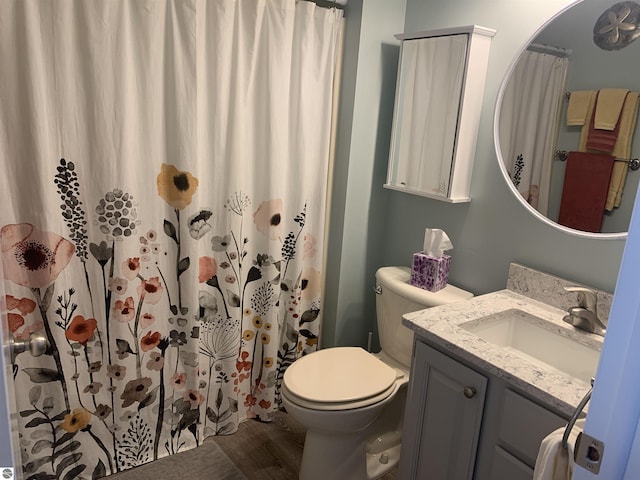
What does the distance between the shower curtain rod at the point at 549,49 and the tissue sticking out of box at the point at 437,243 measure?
742mm

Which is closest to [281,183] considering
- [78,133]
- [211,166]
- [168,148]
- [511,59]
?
[211,166]

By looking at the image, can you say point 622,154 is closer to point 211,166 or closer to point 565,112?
point 565,112

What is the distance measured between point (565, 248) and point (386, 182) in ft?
2.90

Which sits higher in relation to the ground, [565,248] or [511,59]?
[511,59]

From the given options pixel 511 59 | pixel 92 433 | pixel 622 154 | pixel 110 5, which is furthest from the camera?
pixel 92 433

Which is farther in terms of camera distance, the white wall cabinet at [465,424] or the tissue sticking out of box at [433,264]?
the tissue sticking out of box at [433,264]

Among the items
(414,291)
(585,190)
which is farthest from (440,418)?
(585,190)

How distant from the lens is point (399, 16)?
2164 millimetres

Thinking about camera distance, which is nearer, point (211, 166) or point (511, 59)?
point (511, 59)

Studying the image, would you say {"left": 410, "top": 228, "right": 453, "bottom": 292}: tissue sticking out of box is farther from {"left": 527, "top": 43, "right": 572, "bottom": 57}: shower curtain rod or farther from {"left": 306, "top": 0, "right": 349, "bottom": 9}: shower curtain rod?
{"left": 306, "top": 0, "right": 349, "bottom": 9}: shower curtain rod

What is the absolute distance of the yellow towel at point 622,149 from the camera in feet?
4.73

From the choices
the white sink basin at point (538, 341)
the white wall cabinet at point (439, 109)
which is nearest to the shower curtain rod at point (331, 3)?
the white wall cabinet at point (439, 109)

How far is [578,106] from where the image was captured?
1.57m

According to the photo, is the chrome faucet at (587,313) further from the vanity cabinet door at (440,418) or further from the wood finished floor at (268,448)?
the wood finished floor at (268,448)
